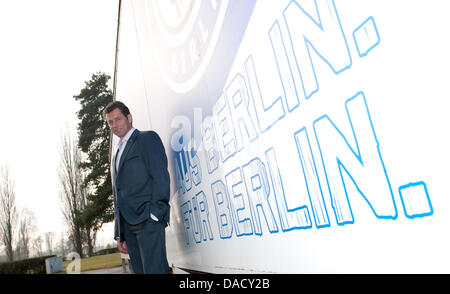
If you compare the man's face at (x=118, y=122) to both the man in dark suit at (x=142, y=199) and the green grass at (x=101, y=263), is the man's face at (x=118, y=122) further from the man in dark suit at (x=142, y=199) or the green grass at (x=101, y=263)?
the green grass at (x=101, y=263)

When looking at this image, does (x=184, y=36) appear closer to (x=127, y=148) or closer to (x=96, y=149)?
(x=127, y=148)

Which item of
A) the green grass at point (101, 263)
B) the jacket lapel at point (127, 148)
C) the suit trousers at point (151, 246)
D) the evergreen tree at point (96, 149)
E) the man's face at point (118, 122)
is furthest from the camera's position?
the evergreen tree at point (96, 149)

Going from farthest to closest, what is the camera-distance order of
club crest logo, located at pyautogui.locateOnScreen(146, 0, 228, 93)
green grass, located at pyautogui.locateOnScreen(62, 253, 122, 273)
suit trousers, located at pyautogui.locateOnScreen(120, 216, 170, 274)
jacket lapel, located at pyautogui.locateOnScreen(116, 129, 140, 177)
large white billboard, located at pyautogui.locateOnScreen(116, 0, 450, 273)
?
green grass, located at pyautogui.locateOnScreen(62, 253, 122, 273), jacket lapel, located at pyautogui.locateOnScreen(116, 129, 140, 177), suit trousers, located at pyautogui.locateOnScreen(120, 216, 170, 274), club crest logo, located at pyautogui.locateOnScreen(146, 0, 228, 93), large white billboard, located at pyautogui.locateOnScreen(116, 0, 450, 273)

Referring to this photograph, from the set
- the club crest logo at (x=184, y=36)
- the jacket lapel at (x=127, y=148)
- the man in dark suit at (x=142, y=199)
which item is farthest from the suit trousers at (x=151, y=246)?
the club crest logo at (x=184, y=36)

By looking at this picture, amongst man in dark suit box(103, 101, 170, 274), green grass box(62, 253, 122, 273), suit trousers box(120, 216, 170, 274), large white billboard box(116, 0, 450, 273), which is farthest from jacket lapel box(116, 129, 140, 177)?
green grass box(62, 253, 122, 273)

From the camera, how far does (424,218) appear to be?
652 millimetres

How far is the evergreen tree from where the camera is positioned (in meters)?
21.7

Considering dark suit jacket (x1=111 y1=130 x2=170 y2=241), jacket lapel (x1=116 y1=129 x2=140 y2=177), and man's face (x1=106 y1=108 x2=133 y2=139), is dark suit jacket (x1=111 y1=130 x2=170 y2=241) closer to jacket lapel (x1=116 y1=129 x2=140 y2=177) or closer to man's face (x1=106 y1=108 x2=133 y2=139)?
jacket lapel (x1=116 y1=129 x2=140 y2=177)

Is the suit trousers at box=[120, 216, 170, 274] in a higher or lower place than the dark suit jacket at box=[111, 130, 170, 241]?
lower

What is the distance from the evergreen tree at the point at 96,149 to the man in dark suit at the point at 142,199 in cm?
1758

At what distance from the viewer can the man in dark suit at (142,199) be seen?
2221mm

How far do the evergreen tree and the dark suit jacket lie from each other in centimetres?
1760

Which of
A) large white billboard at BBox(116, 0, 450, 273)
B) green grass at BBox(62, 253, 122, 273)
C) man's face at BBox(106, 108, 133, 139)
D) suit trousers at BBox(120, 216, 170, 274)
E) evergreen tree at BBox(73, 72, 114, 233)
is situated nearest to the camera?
large white billboard at BBox(116, 0, 450, 273)

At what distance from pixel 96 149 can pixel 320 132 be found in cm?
2415
